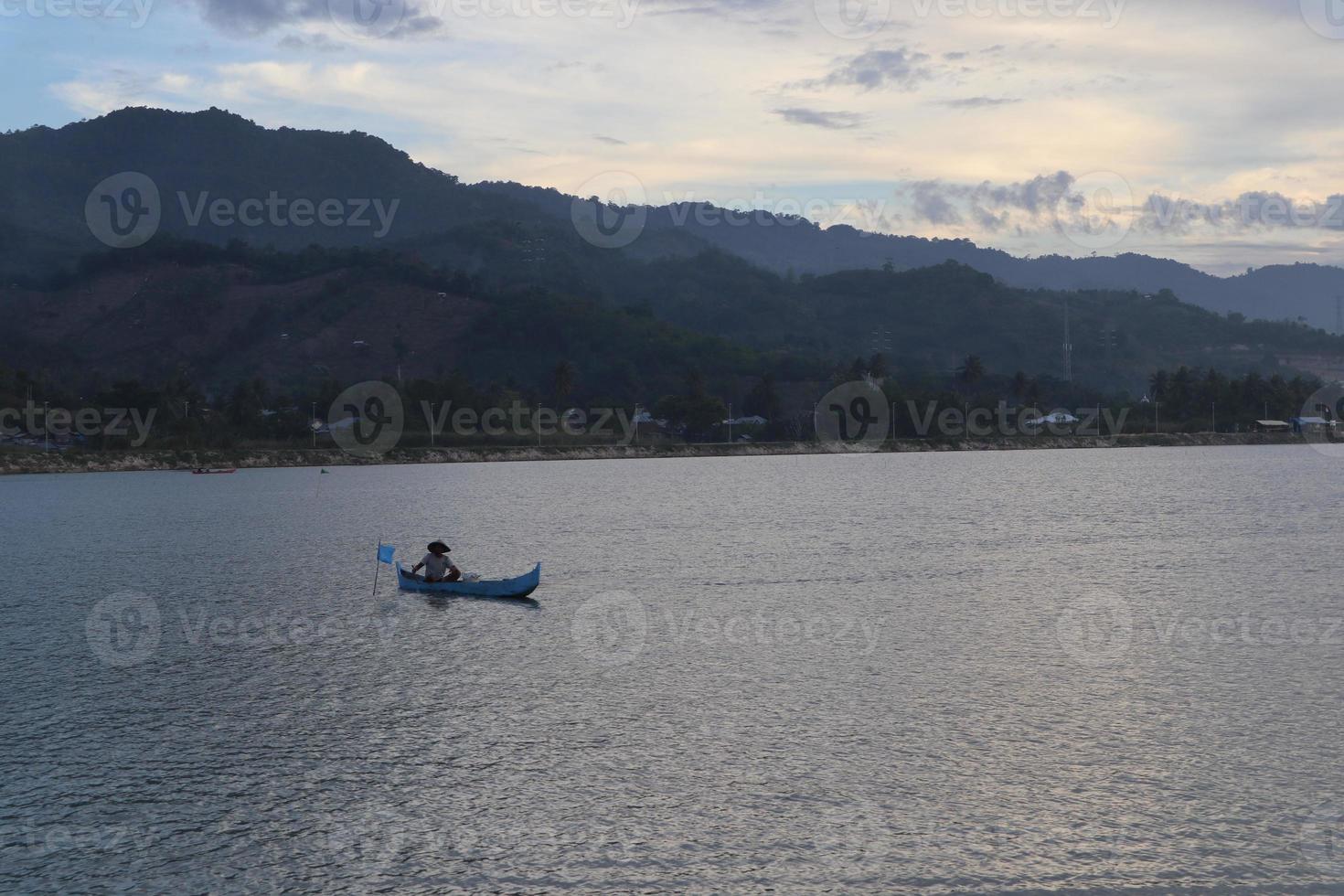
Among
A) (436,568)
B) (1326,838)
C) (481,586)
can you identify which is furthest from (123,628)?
(1326,838)

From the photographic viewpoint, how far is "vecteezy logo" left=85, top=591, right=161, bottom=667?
38938mm

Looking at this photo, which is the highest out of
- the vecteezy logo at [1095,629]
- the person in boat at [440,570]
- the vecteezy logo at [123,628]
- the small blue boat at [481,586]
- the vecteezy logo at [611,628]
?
the person in boat at [440,570]

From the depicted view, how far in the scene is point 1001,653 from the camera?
37.5 metres

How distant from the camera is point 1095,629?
42.2 metres

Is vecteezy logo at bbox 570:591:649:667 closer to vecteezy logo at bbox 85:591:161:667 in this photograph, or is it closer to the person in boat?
the person in boat

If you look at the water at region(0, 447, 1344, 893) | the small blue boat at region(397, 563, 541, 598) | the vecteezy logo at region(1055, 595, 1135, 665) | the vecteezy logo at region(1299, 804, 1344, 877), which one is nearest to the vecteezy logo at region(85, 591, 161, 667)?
the water at region(0, 447, 1344, 893)

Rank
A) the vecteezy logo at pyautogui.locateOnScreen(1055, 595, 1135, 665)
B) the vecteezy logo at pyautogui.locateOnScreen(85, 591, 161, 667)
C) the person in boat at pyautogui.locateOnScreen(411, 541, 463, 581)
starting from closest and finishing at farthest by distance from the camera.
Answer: the vecteezy logo at pyautogui.locateOnScreen(1055, 595, 1135, 665), the vecteezy logo at pyautogui.locateOnScreen(85, 591, 161, 667), the person in boat at pyautogui.locateOnScreen(411, 541, 463, 581)

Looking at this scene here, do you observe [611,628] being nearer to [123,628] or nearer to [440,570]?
[440,570]

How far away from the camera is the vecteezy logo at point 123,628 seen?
3894 centimetres

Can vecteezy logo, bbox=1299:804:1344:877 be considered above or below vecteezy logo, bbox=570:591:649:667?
above

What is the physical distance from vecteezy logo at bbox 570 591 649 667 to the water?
10.4 inches

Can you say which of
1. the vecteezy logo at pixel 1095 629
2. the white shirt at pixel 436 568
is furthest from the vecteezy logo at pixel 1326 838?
the white shirt at pixel 436 568

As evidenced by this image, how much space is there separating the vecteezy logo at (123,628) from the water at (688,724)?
0.27 m

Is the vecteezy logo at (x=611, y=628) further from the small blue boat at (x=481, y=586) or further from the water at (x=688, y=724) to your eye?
the small blue boat at (x=481, y=586)
